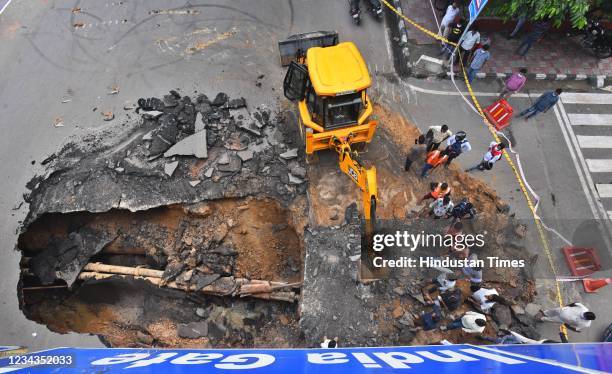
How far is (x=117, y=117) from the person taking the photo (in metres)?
12.3

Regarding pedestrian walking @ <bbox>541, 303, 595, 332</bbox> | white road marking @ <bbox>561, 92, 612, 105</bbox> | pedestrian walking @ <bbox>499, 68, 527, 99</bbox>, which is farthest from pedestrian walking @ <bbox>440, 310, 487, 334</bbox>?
white road marking @ <bbox>561, 92, 612, 105</bbox>

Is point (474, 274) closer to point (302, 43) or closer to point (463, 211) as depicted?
point (463, 211)

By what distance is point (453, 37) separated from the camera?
1337 cm

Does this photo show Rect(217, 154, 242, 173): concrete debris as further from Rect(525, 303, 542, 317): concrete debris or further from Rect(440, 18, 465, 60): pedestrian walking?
Rect(440, 18, 465, 60): pedestrian walking

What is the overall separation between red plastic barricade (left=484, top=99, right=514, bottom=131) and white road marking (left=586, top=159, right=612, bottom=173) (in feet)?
8.83

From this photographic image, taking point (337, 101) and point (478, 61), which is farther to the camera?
point (478, 61)

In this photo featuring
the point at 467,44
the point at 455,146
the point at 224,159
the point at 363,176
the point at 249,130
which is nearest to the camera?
the point at 363,176

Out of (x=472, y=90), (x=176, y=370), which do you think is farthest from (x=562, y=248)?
(x=176, y=370)

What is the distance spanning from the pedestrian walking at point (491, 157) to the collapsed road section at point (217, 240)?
564mm

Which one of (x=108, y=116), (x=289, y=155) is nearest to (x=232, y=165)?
(x=289, y=155)

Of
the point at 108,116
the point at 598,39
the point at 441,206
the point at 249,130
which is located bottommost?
the point at 441,206

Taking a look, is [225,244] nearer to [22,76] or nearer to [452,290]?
[452,290]

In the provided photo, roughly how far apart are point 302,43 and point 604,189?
33.2 ft
